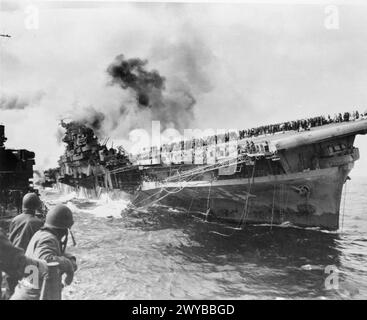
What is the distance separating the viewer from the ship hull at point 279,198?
1470cm

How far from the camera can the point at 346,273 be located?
982cm

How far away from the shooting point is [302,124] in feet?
58.2

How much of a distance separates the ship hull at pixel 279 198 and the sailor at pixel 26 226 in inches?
381

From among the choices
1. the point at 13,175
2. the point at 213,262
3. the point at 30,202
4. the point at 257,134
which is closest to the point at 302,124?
the point at 257,134

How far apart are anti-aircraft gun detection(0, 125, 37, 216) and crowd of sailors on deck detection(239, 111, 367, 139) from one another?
13.2 meters

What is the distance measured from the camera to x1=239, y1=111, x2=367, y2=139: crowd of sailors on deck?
16.1m

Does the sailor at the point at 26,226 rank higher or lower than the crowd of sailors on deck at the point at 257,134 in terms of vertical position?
lower

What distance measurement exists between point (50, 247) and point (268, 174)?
12610 millimetres

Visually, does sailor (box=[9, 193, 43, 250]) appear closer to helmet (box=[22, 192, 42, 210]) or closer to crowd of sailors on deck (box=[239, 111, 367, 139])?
helmet (box=[22, 192, 42, 210])

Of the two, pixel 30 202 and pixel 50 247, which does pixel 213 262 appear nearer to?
pixel 30 202

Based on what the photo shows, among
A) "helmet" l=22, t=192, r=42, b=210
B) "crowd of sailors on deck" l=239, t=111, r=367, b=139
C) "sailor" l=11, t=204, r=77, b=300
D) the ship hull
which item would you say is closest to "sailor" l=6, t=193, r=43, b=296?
"helmet" l=22, t=192, r=42, b=210

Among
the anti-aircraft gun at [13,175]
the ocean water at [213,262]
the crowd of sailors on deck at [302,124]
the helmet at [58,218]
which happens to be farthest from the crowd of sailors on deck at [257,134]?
the helmet at [58,218]

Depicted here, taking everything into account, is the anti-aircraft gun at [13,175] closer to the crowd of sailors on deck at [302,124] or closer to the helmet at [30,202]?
the helmet at [30,202]
